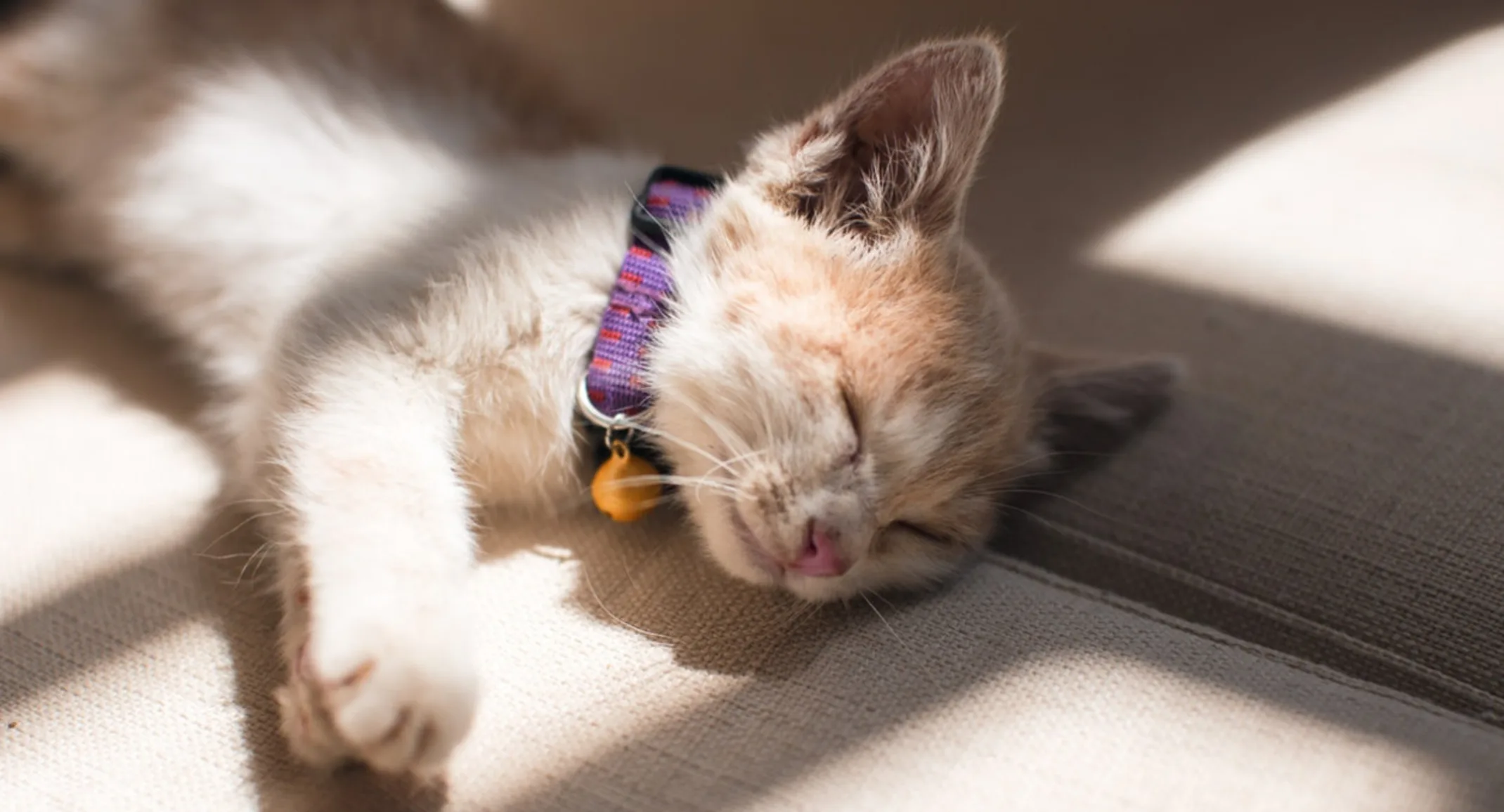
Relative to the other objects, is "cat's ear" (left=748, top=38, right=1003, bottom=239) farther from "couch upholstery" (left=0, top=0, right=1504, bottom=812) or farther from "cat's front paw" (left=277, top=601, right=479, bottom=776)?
"cat's front paw" (left=277, top=601, right=479, bottom=776)

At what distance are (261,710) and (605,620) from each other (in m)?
0.31

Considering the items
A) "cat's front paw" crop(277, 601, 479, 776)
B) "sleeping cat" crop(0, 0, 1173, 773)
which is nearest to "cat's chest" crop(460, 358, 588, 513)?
"sleeping cat" crop(0, 0, 1173, 773)

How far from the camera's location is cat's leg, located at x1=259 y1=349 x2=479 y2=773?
31.9 inches

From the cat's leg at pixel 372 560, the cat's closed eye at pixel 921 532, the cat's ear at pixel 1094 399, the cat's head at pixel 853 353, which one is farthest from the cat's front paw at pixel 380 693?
the cat's ear at pixel 1094 399

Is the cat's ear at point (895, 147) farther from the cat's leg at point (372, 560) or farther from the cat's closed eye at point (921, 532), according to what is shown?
the cat's leg at point (372, 560)

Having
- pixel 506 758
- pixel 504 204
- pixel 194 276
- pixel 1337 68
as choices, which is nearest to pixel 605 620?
pixel 506 758

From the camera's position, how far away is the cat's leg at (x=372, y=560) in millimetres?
810

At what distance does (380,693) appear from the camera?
0.80 m

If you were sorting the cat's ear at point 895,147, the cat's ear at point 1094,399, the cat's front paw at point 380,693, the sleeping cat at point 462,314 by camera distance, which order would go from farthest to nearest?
the cat's ear at point 1094,399 < the cat's ear at point 895,147 < the sleeping cat at point 462,314 < the cat's front paw at point 380,693

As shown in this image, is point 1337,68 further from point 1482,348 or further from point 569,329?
point 569,329

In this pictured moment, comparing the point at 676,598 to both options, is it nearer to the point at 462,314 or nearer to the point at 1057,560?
the point at 462,314

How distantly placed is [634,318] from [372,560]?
0.38 m

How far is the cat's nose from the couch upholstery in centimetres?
7

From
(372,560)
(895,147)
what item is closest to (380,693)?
(372,560)
